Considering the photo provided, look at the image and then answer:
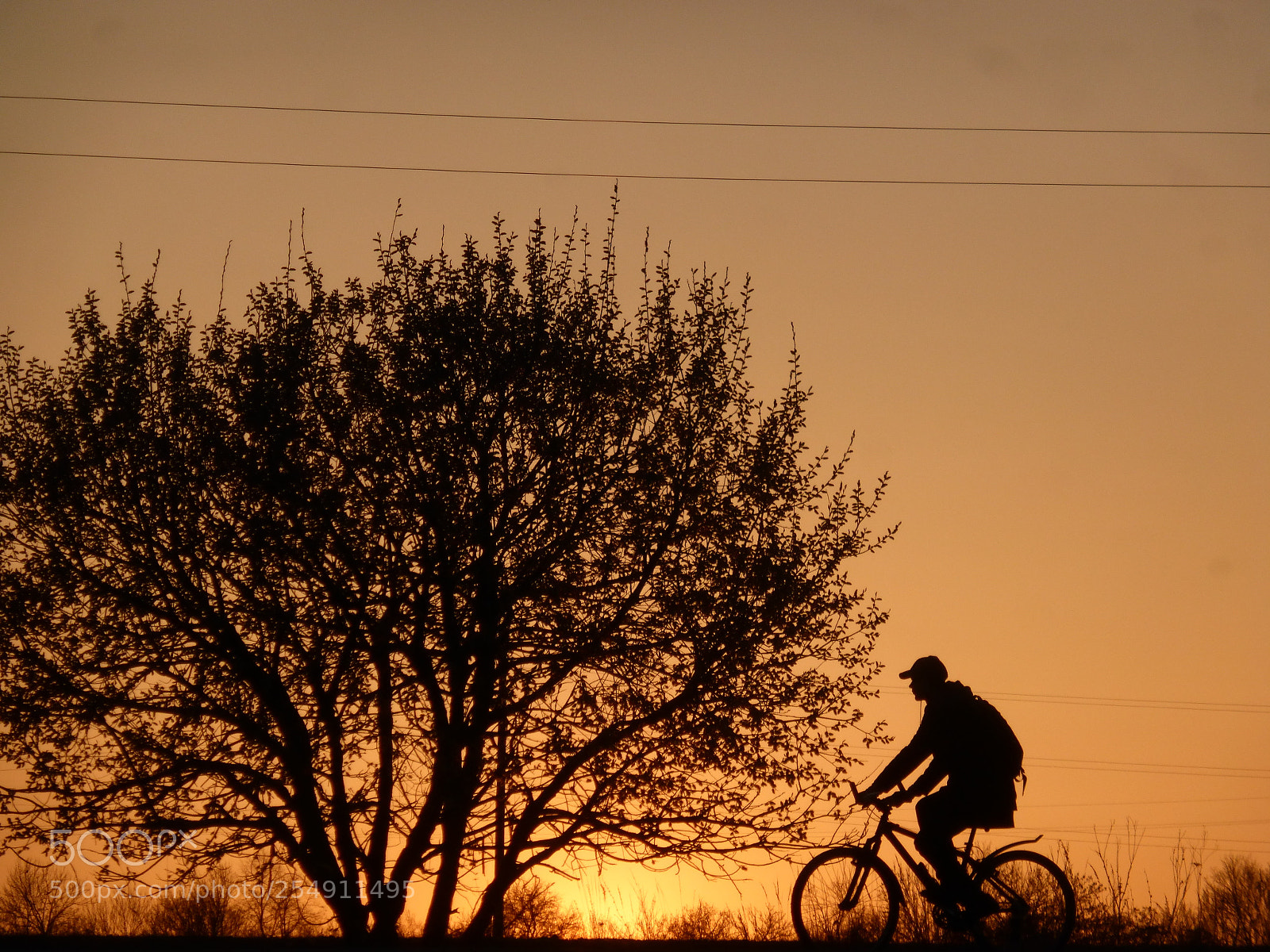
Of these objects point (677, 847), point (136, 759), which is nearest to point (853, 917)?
point (677, 847)

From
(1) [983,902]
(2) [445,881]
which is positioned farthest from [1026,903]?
(2) [445,881]

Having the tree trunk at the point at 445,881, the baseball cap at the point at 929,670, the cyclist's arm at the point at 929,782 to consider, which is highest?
the baseball cap at the point at 929,670

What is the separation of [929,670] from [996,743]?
771mm

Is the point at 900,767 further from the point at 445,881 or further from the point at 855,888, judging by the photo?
the point at 445,881

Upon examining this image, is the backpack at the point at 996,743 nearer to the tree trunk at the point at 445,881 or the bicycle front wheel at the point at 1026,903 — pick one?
the bicycle front wheel at the point at 1026,903

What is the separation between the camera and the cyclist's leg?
31.6ft

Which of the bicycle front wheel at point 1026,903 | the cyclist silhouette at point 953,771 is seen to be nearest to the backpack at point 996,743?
the cyclist silhouette at point 953,771

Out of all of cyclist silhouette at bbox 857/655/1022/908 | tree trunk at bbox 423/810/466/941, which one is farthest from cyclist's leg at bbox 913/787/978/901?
tree trunk at bbox 423/810/466/941

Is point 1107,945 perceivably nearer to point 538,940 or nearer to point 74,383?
point 538,940

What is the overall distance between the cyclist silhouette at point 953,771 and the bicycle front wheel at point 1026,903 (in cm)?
25

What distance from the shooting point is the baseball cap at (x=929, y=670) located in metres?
9.85

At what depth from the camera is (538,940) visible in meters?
12.2

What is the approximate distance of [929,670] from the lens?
32.4ft

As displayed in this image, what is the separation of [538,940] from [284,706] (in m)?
5.44
